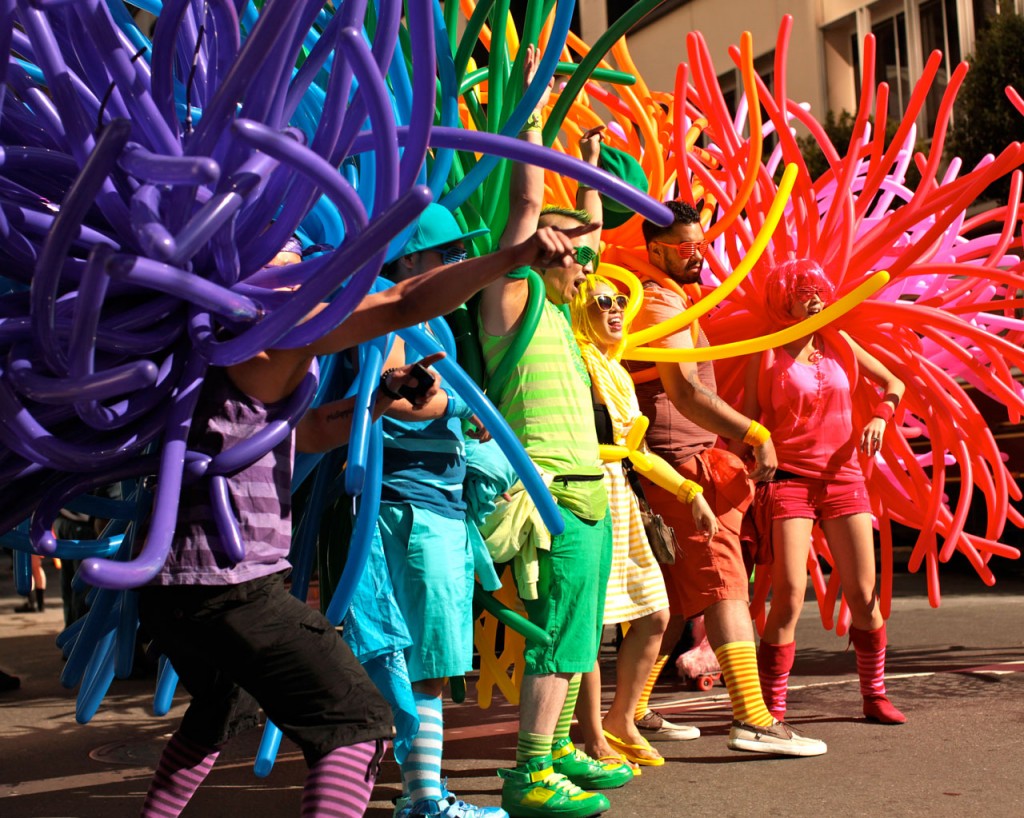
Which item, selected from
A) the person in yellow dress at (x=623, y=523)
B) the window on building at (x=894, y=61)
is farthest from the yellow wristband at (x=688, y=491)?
the window on building at (x=894, y=61)

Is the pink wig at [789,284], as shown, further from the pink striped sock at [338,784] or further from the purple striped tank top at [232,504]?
the pink striped sock at [338,784]

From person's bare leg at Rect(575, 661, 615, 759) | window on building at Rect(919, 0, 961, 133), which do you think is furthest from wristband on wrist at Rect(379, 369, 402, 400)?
window on building at Rect(919, 0, 961, 133)

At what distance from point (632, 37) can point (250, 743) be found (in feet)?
56.4

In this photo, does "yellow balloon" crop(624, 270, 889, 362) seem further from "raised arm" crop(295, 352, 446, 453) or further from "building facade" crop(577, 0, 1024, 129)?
"building facade" crop(577, 0, 1024, 129)

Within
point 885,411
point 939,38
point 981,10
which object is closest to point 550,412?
point 885,411

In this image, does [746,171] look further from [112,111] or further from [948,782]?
[112,111]

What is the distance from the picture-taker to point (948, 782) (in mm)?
3824

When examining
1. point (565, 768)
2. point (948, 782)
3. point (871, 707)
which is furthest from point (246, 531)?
point (871, 707)

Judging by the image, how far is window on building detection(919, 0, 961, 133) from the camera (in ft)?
53.5

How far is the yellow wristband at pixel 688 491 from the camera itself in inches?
171

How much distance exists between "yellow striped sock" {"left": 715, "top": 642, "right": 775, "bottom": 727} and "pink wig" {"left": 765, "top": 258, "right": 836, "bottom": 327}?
1.29m

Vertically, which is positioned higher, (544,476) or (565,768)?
(544,476)

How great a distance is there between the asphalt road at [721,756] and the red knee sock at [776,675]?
139 millimetres

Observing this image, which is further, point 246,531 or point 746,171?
point 746,171
